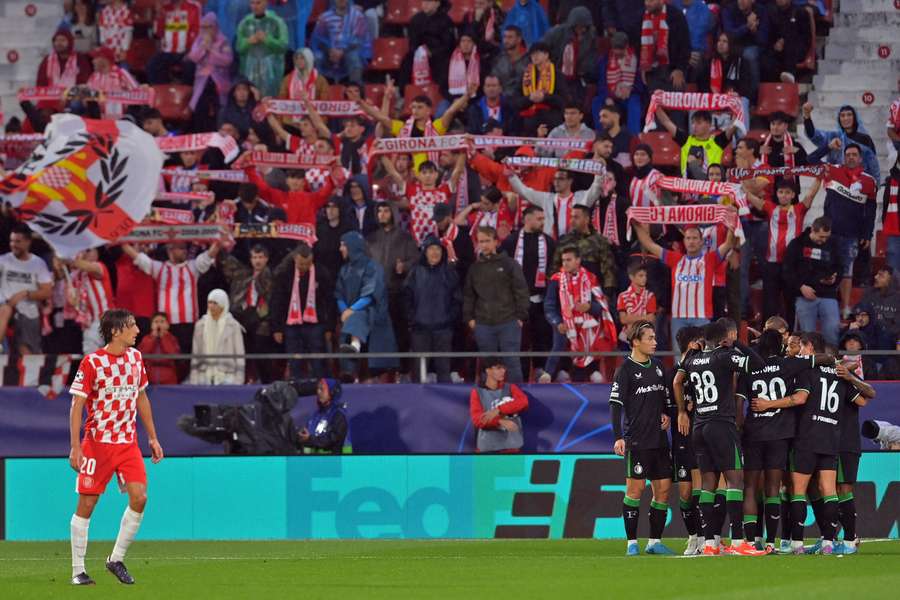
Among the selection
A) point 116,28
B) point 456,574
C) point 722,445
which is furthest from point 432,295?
point 116,28

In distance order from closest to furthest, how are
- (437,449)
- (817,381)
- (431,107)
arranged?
(817,381), (437,449), (431,107)

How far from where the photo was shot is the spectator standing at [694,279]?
62.3 ft

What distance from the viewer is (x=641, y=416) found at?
1492 cm

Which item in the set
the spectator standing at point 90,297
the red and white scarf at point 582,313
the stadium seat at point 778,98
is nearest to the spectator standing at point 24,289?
the spectator standing at point 90,297

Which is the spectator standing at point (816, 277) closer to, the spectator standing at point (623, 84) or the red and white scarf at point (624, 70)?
the spectator standing at point (623, 84)

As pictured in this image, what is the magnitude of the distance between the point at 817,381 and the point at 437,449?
591cm

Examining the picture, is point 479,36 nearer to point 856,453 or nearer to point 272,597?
point 856,453

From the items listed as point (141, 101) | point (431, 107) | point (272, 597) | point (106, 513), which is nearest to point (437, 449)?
point (106, 513)

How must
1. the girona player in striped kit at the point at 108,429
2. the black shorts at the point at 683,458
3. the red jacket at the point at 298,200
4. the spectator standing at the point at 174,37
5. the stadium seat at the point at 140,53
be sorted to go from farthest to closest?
the stadium seat at the point at 140,53, the spectator standing at the point at 174,37, the red jacket at the point at 298,200, the black shorts at the point at 683,458, the girona player in striped kit at the point at 108,429

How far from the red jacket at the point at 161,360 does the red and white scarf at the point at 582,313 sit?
468cm

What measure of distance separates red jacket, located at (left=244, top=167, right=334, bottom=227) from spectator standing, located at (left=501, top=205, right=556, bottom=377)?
9.60 feet

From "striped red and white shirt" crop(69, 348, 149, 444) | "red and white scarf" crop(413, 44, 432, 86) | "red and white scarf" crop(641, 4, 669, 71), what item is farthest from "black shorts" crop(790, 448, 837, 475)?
"red and white scarf" crop(413, 44, 432, 86)

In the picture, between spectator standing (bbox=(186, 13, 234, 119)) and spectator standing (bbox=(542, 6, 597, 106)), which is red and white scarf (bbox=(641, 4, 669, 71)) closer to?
spectator standing (bbox=(542, 6, 597, 106))

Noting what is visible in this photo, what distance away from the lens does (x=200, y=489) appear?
19672 mm
